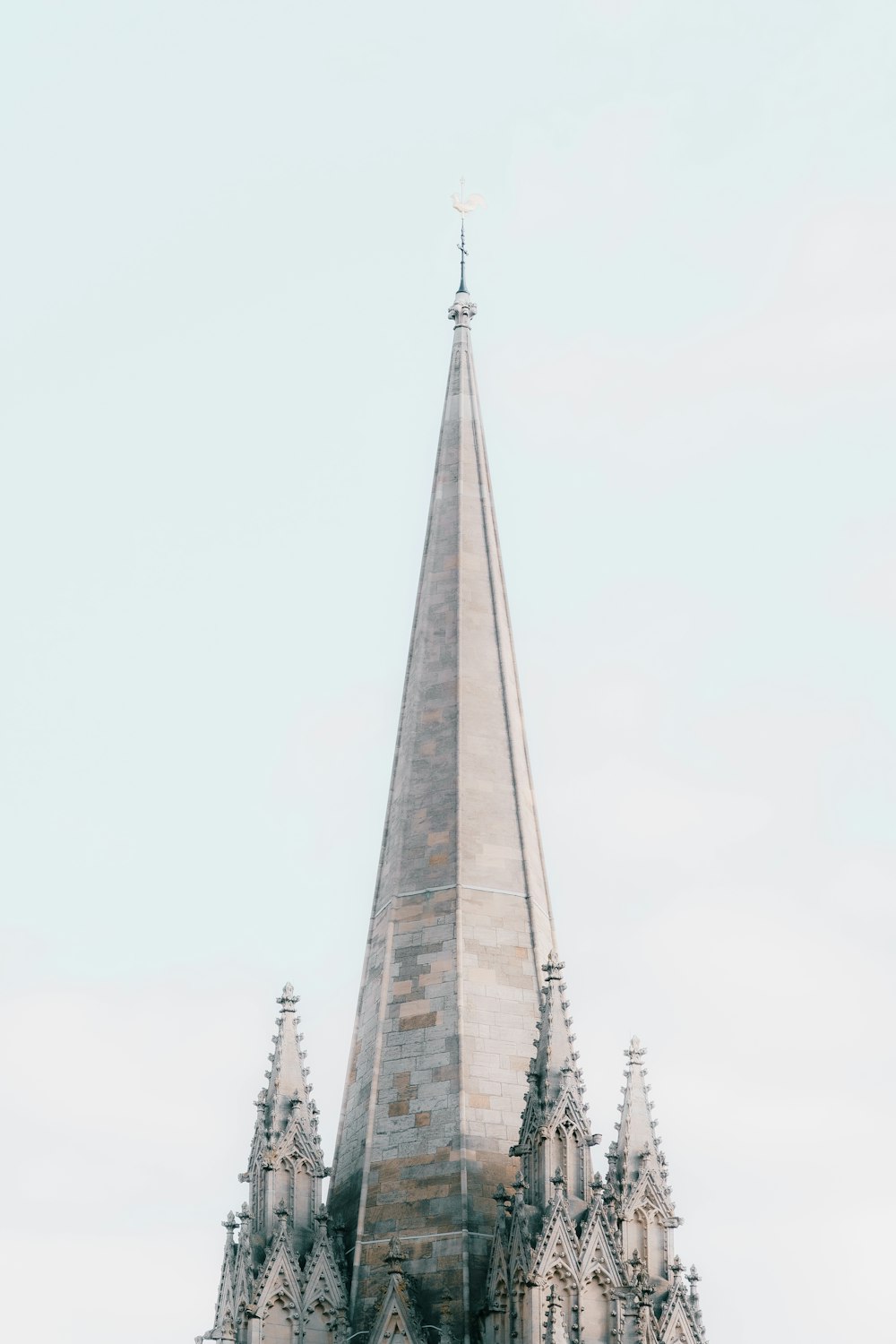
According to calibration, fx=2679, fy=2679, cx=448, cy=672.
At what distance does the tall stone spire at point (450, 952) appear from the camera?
39.3 m

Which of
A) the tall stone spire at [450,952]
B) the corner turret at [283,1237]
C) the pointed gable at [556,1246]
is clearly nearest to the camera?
the pointed gable at [556,1246]

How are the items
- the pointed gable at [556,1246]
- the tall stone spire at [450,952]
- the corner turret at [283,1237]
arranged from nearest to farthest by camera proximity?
the pointed gable at [556,1246], the corner turret at [283,1237], the tall stone spire at [450,952]

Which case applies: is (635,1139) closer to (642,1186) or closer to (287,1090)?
(642,1186)

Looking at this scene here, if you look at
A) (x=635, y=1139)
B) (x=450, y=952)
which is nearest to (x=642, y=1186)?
(x=635, y=1139)

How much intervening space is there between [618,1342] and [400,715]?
12.4 m

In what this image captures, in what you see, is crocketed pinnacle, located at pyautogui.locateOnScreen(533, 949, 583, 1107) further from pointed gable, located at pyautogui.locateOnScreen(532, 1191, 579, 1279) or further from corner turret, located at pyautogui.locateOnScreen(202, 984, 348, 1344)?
corner turret, located at pyautogui.locateOnScreen(202, 984, 348, 1344)

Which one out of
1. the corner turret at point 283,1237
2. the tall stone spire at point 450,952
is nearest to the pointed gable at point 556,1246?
the tall stone spire at point 450,952

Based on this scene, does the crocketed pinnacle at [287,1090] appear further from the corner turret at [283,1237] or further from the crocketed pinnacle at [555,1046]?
the crocketed pinnacle at [555,1046]

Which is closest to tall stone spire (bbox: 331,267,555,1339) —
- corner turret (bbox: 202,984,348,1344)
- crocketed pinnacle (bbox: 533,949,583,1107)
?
corner turret (bbox: 202,984,348,1344)

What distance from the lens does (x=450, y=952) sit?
137ft

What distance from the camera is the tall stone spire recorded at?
3928cm

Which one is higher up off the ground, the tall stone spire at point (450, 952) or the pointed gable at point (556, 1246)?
the tall stone spire at point (450, 952)

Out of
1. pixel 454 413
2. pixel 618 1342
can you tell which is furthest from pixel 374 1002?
pixel 454 413

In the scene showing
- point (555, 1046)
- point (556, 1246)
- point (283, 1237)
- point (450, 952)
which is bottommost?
point (556, 1246)
